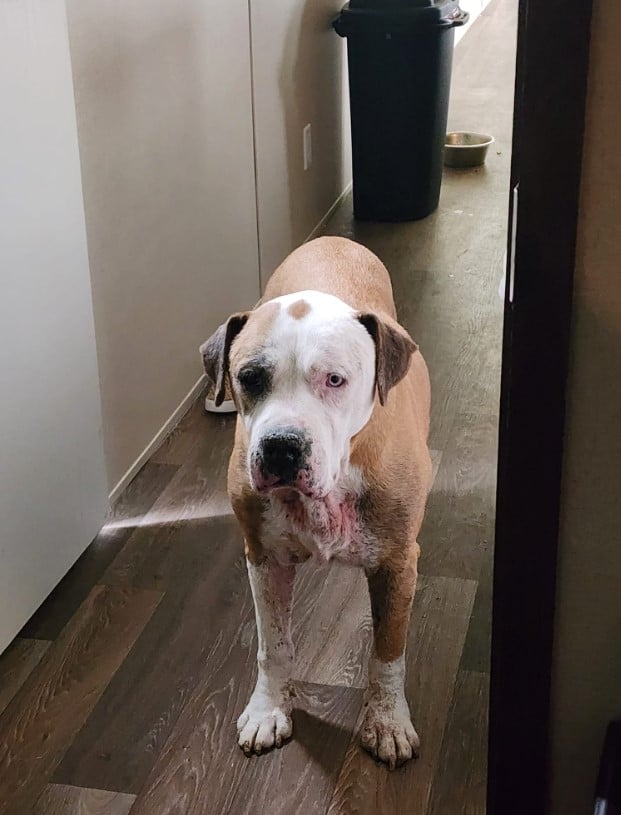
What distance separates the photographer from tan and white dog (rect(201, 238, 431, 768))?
149cm

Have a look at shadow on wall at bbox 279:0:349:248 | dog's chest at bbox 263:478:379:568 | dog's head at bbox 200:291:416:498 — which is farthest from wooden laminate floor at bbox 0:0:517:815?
shadow on wall at bbox 279:0:349:248

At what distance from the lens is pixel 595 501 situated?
1.06m

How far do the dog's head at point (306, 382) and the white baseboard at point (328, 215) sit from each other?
2301mm

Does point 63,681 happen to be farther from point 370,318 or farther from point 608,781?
point 608,781

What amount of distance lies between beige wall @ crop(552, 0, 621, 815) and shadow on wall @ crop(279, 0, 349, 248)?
2.58 meters

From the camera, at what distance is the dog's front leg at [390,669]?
1.75 m

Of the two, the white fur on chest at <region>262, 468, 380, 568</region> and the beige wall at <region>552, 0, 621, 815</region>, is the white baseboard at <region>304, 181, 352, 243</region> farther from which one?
the beige wall at <region>552, 0, 621, 815</region>

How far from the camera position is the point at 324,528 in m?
1.65

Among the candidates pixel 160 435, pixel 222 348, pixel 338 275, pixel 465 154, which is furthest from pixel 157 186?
pixel 465 154

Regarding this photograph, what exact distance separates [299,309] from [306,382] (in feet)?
0.38

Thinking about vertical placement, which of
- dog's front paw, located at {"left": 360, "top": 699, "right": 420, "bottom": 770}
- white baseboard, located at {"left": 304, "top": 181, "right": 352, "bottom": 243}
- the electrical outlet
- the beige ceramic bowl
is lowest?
dog's front paw, located at {"left": 360, "top": 699, "right": 420, "bottom": 770}

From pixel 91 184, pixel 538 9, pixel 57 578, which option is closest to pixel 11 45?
pixel 91 184

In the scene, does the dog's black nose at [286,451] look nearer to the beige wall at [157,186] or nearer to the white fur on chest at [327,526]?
the white fur on chest at [327,526]

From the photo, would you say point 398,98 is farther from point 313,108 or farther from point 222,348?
point 222,348
